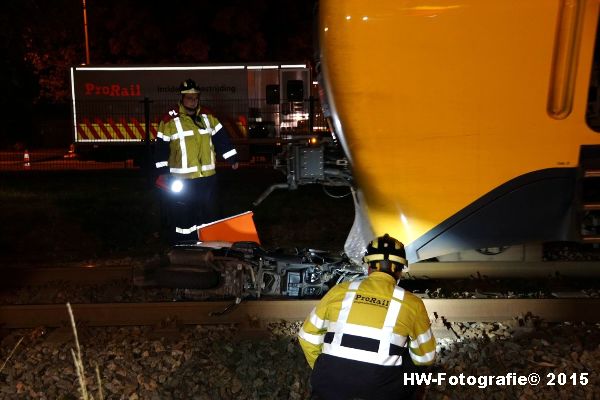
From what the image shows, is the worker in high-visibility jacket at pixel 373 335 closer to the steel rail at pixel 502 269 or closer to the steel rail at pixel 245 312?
the steel rail at pixel 245 312

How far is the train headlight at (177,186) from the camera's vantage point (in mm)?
6809

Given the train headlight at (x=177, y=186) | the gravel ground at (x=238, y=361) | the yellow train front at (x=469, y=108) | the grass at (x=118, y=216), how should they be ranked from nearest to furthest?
1. the gravel ground at (x=238, y=361)
2. the yellow train front at (x=469, y=108)
3. the train headlight at (x=177, y=186)
4. the grass at (x=118, y=216)

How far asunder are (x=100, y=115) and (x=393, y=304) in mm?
17419

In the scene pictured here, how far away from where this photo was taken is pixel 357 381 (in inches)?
106

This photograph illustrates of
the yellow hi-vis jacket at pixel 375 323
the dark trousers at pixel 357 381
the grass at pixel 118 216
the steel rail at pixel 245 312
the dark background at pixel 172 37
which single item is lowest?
the grass at pixel 118 216

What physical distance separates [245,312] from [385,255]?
2.54 m

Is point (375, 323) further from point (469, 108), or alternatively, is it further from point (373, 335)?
point (469, 108)

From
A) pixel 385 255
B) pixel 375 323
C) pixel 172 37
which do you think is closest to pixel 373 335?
pixel 375 323

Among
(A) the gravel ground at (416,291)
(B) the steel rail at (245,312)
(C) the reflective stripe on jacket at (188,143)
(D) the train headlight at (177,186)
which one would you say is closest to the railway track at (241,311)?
(B) the steel rail at (245,312)

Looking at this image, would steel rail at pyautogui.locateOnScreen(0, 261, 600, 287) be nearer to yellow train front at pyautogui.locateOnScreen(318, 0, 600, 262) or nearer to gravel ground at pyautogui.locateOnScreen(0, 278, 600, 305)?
gravel ground at pyautogui.locateOnScreen(0, 278, 600, 305)

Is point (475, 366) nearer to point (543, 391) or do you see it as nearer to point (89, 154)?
point (543, 391)

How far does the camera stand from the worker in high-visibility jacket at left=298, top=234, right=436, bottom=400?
270 cm

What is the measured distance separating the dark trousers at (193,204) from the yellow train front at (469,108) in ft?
8.84

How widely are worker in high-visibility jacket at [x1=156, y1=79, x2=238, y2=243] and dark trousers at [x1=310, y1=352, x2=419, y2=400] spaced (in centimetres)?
427
